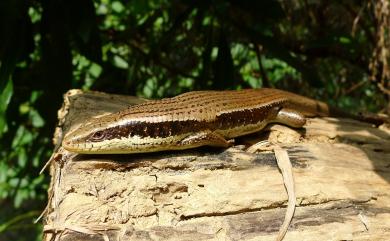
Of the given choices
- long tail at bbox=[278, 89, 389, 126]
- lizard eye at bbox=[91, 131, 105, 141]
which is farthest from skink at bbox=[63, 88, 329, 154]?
long tail at bbox=[278, 89, 389, 126]

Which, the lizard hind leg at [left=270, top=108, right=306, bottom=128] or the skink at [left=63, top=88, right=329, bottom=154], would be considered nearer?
the skink at [left=63, top=88, right=329, bottom=154]

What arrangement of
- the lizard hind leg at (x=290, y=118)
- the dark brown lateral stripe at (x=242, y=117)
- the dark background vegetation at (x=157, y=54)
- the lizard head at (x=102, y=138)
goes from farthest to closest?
the dark background vegetation at (x=157, y=54), the lizard hind leg at (x=290, y=118), the dark brown lateral stripe at (x=242, y=117), the lizard head at (x=102, y=138)

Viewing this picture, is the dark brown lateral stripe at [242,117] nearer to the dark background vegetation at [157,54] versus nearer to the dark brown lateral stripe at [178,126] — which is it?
the dark brown lateral stripe at [178,126]

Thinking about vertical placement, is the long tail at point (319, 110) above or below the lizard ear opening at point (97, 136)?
above

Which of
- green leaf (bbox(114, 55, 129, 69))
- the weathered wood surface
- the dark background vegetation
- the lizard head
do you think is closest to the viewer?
the weathered wood surface

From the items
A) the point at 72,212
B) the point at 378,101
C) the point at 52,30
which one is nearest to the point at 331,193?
the point at 72,212

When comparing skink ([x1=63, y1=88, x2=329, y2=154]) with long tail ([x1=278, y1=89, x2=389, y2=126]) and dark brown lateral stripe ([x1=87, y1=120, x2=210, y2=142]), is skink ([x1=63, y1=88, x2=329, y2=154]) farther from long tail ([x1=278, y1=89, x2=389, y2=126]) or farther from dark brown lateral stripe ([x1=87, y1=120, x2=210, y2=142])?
long tail ([x1=278, y1=89, x2=389, y2=126])

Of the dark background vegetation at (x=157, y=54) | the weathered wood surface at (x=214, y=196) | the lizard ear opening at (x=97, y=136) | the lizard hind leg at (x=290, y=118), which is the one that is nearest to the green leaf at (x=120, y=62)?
the dark background vegetation at (x=157, y=54)

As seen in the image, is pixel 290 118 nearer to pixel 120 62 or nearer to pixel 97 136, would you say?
pixel 97 136
